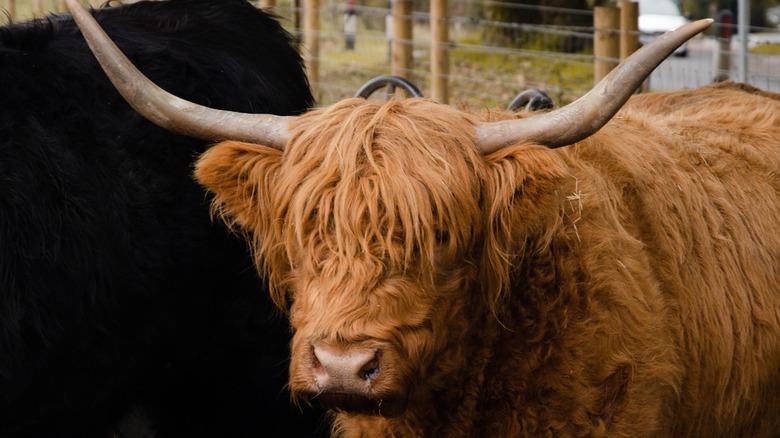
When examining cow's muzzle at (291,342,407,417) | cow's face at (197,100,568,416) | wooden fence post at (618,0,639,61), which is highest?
wooden fence post at (618,0,639,61)

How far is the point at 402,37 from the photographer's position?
29.7 ft

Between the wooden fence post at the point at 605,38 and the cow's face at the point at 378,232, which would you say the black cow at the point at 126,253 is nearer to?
the cow's face at the point at 378,232

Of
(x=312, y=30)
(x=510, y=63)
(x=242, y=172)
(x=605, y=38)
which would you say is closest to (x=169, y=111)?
(x=242, y=172)

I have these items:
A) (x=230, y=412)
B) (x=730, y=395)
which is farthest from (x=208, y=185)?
(x=730, y=395)

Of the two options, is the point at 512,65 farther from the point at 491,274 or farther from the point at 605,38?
the point at 491,274

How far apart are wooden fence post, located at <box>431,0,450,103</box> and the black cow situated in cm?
446

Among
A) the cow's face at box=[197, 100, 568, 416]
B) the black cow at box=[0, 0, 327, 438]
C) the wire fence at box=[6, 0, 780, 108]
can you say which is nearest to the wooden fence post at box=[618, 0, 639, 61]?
the wire fence at box=[6, 0, 780, 108]

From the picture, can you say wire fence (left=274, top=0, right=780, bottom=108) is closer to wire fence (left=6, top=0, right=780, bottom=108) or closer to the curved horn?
wire fence (left=6, top=0, right=780, bottom=108)

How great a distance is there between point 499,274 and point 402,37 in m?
6.21

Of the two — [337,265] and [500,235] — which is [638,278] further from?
[337,265]

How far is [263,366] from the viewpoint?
13.9 feet

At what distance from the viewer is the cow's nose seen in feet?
8.86

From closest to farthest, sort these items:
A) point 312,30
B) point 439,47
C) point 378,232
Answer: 1. point 378,232
2. point 439,47
3. point 312,30

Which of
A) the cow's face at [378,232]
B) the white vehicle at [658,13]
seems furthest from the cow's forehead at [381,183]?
the white vehicle at [658,13]
